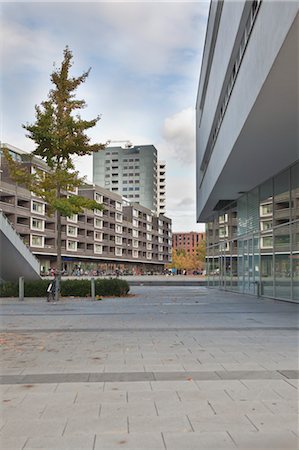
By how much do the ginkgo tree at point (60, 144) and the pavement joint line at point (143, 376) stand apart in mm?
15349

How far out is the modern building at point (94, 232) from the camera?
77.6 meters

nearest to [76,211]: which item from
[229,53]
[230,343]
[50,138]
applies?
[50,138]

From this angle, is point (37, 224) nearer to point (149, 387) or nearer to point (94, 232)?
point (94, 232)

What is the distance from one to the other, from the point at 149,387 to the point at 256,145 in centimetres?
1156

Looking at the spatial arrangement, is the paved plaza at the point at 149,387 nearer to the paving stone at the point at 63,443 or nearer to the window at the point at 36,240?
the paving stone at the point at 63,443

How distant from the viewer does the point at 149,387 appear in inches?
230

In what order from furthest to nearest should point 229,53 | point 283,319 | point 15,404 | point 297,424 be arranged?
point 229,53 < point 283,319 < point 15,404 < point 297,424

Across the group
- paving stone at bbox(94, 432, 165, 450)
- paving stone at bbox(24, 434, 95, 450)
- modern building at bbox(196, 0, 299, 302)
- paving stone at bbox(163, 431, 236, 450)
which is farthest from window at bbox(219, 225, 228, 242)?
paving stone at bbox(24, 434, 95, 450)

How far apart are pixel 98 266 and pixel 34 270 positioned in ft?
284

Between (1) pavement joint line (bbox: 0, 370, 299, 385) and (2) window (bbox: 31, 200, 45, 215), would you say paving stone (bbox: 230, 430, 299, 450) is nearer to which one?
(1) pavement joint line (bbox: 0, 370, 299, 385)

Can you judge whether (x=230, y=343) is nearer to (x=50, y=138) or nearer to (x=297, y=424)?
(x=297, y=424)

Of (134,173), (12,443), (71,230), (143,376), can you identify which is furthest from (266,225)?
(134,173)

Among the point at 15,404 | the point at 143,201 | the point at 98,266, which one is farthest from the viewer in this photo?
the point at 143,201

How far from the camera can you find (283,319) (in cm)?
1335
